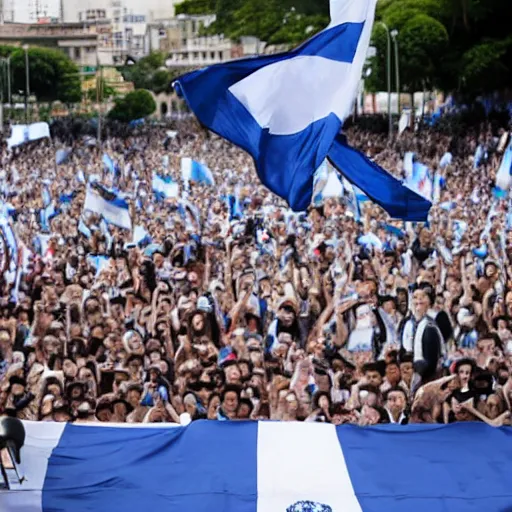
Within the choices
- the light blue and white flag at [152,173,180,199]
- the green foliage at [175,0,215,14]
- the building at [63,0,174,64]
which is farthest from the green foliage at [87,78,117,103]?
the light blue and white flag at [152,173,180,199]

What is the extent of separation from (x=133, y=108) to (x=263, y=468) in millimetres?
28605

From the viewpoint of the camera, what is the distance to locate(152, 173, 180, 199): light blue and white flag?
19375 mm

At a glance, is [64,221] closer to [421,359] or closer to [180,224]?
[180,224]

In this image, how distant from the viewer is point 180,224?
16391 millimetres

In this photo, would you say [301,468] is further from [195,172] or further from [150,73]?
[150,73]

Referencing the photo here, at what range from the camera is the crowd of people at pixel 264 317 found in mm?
9469

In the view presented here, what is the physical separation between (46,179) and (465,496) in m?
15.4

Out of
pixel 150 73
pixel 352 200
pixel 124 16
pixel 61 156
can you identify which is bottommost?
pixel 61 156

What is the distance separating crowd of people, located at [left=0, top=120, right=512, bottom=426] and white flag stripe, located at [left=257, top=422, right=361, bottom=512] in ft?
1.75

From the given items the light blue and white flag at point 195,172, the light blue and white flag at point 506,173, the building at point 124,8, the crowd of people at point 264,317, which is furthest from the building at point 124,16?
the light blue and white flag at point 506,173

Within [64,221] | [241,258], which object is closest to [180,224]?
[64,221]

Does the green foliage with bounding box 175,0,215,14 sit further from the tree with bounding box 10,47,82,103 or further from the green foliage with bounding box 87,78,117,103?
the tree with bounding box 10,47,82,103

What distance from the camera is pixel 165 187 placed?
19.6 m

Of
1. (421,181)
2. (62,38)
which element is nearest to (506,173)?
(421,181)
